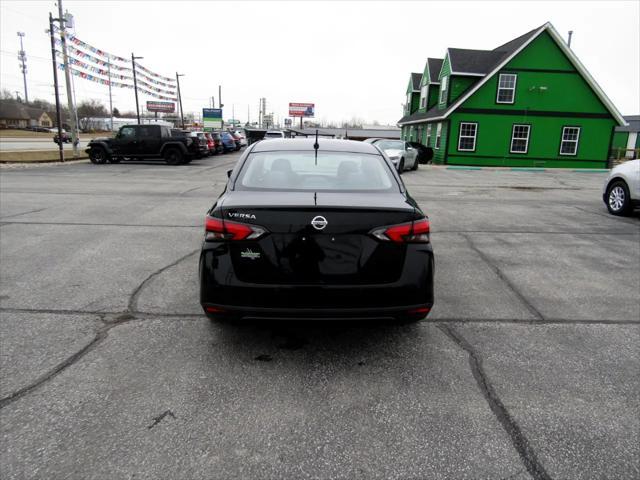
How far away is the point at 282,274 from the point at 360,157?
169cm

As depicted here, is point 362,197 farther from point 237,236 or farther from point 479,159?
point 479,159

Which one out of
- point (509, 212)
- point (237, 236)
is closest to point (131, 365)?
point (237, 236)

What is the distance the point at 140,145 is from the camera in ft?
74.7

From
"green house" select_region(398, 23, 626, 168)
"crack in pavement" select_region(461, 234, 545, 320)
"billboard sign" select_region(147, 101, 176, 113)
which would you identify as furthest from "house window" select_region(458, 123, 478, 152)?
"billboard sign" select_region(147, 101, 176, 113)

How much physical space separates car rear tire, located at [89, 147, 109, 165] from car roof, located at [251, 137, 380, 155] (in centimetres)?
2092

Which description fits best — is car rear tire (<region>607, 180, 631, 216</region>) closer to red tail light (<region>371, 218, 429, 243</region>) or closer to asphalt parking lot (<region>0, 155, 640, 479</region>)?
asphalt parking lot (<region>0, 155, 640, 479</region>)

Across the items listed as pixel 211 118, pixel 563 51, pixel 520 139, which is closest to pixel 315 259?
pixel 520 139

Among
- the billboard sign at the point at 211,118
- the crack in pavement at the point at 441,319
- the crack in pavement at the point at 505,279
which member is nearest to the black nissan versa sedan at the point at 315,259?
the crack in pavement at the point at 441,319

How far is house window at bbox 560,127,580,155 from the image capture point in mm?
28000

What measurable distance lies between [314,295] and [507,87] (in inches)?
1121

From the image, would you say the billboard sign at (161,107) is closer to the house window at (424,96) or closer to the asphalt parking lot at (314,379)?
the house window at (424,96)

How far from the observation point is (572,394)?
3.07 metres

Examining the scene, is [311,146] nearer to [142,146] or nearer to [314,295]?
[314,295]

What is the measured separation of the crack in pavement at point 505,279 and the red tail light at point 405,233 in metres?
1.98
